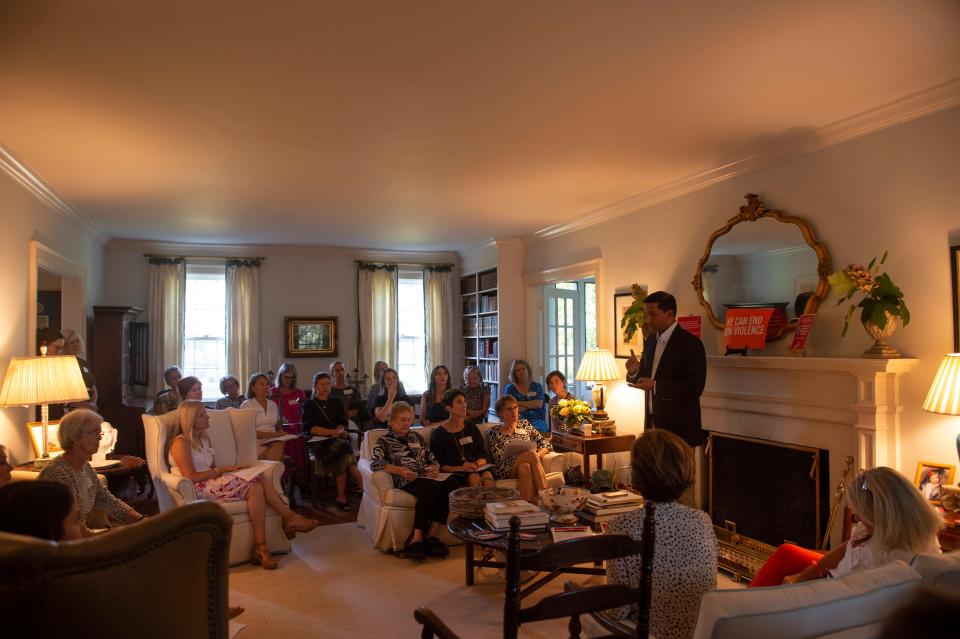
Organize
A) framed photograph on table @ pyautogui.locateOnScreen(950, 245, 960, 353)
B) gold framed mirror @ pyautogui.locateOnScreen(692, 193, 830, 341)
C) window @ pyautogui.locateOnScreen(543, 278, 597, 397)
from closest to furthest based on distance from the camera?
framed photograph on table @ pyautogui.locateOnScreen(950, 245, 960, 353) → gold framed mirror @ pyautogui.locateOnScreen(692, 193, 830, 341) → window @ pyautogui.locateOnScreen(543, 278, 597, 397)

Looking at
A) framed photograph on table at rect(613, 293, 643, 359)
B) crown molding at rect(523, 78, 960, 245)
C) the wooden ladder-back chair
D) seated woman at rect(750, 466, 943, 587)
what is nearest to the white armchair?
framed photograph on table at rect(613, 293, 643, 359)

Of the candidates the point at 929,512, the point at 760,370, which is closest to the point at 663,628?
the point at 929,512

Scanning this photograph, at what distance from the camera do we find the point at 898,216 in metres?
3.57

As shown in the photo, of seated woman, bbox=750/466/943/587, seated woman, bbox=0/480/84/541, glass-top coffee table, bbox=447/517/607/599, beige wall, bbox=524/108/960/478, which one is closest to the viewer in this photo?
seated woman, bbox=0/480/84/541

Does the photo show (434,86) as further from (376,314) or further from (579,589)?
(376,314)

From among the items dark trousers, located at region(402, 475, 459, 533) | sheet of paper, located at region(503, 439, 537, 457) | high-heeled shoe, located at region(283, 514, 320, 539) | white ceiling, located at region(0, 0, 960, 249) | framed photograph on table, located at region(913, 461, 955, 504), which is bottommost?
high-heeled shoe, located at region(283, 514, 320, 539)

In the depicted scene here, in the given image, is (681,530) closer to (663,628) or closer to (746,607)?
(663,628)

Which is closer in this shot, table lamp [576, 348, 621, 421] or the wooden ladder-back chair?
the wooden ladder-back chair

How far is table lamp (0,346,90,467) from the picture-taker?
12.4 ft

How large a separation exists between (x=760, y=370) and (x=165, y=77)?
4.00 m

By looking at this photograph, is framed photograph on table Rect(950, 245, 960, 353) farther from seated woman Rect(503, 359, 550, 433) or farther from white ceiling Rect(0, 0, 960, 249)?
seated woman Rect(503, 359, 550, 433)

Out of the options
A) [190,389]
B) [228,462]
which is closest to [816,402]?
[228,462]

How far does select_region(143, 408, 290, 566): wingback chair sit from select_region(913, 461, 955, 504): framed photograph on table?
3920mm

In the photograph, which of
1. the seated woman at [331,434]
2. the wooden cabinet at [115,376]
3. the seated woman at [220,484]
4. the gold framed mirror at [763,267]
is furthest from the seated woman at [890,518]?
the wooden cabinet at [115,376]
